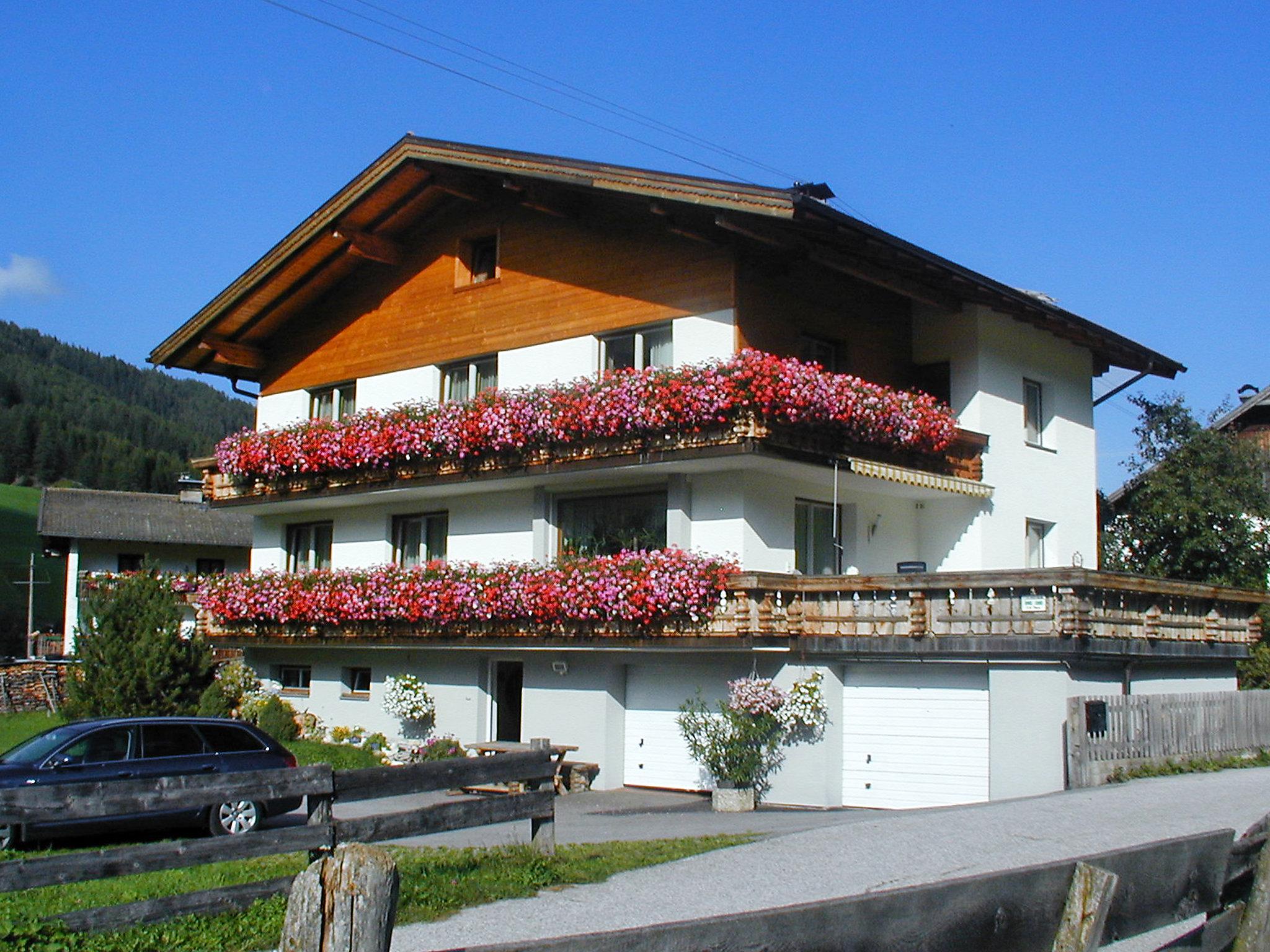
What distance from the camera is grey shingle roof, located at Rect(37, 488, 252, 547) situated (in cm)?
4984

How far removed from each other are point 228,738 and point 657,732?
304 inches

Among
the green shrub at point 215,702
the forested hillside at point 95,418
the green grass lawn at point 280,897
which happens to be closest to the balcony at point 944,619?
the green grass lawn at point 280,897

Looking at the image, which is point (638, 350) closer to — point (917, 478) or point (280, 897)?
point (917, 478)

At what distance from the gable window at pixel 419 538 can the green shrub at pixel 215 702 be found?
15.7ft

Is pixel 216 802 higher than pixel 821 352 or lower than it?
lower

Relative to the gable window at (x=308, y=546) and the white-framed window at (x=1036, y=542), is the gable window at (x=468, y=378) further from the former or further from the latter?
the white-framed window at (x=1036, y=542)

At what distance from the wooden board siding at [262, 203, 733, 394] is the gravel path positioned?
921cm

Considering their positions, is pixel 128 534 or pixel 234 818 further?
pixel 128 534

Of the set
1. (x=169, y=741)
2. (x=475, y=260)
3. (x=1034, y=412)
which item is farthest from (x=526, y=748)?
(x=1034, y=412)

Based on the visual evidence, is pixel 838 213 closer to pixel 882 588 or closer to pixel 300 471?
pixel 882 588

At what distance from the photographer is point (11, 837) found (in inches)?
620

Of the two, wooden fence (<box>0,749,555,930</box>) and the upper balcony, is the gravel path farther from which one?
the upper balcony

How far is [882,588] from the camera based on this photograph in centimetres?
2011

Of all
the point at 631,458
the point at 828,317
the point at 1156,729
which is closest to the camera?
the point at 1156,729
